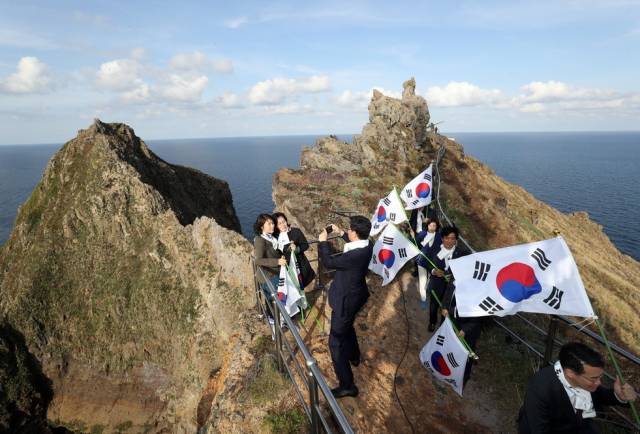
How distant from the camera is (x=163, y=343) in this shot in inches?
772

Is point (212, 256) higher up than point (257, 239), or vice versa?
point (257, 239)

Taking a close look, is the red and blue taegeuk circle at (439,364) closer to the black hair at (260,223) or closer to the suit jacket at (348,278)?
the suit jacket at (348,278)

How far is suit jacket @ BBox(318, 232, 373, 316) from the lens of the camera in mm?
5621

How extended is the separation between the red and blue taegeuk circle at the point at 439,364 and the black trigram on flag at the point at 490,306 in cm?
183

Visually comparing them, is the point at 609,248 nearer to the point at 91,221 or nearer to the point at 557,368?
the point at 557,368

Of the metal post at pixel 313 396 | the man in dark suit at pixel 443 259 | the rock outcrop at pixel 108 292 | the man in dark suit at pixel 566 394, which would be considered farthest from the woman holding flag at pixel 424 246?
the rock outcrop at pixel 108 292

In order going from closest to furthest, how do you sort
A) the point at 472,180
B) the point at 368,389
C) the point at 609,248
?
the point at 368,389 < the point at 472,180 < the point at 609,248

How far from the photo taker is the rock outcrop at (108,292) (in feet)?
60.1

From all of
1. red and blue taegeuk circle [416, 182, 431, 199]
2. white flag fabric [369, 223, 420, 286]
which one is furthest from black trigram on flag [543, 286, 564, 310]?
red and blue taegeuk circle [416, 182, 431, 199]

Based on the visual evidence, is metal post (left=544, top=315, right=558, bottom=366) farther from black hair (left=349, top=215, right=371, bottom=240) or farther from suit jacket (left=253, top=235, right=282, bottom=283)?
suit jacket (left=253, top=235, right=282, bottom=283)

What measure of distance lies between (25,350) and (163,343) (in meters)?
10.5

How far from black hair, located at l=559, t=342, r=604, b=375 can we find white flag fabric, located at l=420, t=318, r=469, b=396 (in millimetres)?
2504

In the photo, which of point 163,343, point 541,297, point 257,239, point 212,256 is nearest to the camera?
point 541,297

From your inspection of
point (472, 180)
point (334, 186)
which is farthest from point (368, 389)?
point (472, 180)
